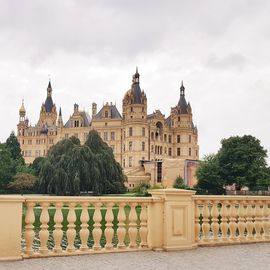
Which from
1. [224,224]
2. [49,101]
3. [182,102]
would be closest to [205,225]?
[224,224]

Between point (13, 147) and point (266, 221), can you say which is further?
point (13, 147)

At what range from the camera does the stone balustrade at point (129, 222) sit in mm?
5594

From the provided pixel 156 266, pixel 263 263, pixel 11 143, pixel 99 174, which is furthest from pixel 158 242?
pixel 11 143

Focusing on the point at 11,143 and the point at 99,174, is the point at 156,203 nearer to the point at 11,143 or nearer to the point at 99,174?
the point at 99,174

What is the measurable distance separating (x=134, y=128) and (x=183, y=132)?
12281 mm

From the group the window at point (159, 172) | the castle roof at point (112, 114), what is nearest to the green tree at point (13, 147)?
the castle roof at point (112, 114)

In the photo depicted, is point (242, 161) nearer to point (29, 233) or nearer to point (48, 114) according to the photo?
point (29, 233)

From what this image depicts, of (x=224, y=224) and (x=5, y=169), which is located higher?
(x=5, y=169)

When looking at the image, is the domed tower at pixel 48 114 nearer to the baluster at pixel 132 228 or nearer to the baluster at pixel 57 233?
the baluster at pixel 132 228

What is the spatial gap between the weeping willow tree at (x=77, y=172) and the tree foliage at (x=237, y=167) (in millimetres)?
9884

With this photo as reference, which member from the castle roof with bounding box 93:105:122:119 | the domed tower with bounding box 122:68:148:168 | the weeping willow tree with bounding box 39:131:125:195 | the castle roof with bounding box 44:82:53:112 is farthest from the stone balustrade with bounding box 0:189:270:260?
the castle roof with bounding box 44:82:53:112

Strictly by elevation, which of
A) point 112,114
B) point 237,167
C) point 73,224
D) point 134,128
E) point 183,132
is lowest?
point 73,224

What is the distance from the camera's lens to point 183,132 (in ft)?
290

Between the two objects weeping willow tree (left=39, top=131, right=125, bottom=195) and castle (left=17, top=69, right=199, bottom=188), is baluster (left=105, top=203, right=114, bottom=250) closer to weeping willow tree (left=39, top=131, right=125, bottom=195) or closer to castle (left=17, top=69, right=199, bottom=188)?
weeping willow tree (left=39, top=131, right=125, bottom=195)
